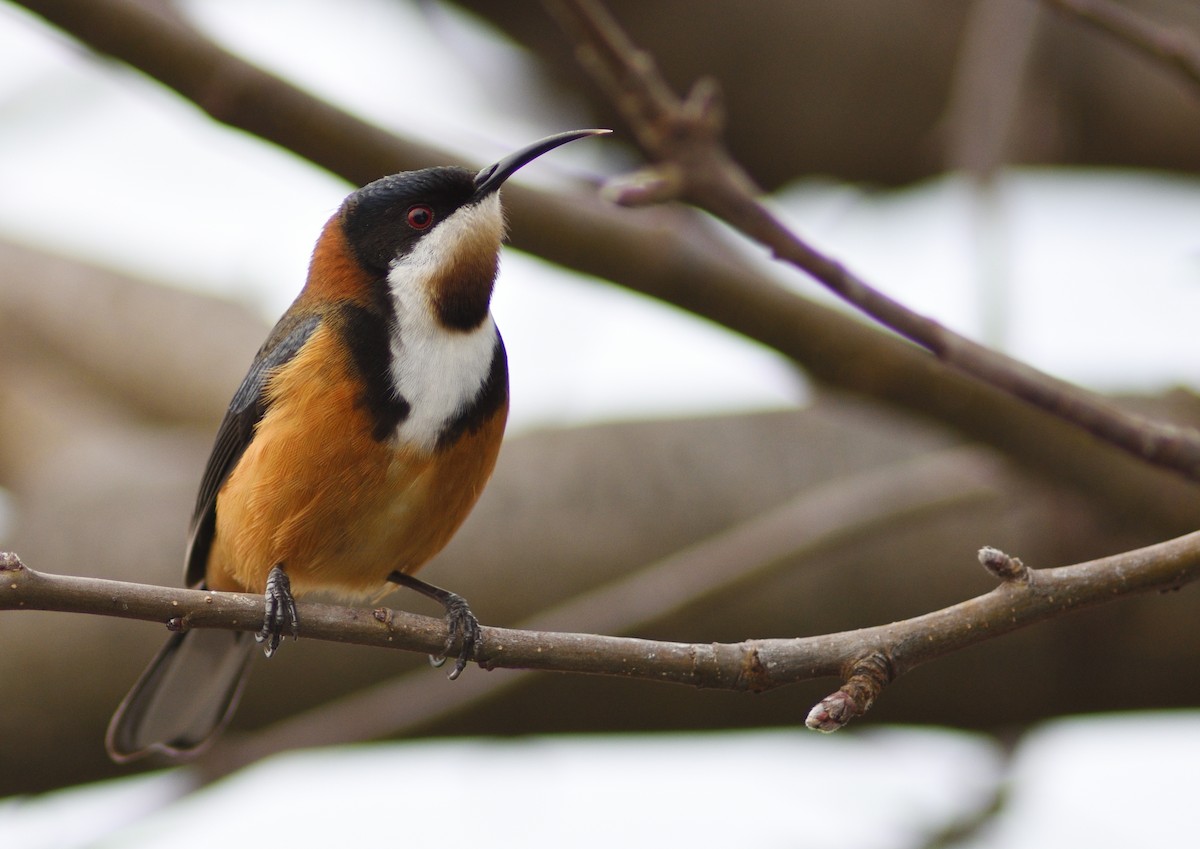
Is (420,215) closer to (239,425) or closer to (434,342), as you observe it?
(434,342)

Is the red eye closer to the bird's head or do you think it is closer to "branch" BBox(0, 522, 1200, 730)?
the bird's head

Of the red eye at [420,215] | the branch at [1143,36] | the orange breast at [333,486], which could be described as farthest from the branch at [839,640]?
the red eye at [420,215]

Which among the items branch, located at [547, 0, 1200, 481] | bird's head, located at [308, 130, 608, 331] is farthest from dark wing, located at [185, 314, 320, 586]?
branch, located at [547, 0, 1200, 481]

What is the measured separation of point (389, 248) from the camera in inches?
172

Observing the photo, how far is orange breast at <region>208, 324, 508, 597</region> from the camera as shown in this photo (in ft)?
13.0

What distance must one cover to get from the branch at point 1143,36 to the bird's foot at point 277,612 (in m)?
2.61

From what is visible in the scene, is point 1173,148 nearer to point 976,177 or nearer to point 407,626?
point 976,177

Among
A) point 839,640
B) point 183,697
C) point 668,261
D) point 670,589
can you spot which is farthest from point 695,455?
point 839,640

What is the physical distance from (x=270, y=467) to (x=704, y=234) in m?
2.01

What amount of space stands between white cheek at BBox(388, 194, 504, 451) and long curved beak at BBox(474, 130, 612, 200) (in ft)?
0.15

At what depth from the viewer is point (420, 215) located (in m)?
4.40

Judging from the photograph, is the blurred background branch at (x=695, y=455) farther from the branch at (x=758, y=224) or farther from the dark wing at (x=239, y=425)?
the branch at (x=758, y=224)

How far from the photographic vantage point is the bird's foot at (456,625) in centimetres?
329

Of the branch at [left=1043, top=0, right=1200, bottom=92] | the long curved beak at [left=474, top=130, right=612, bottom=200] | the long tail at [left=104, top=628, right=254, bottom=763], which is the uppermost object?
the branch at [left=1043, top=0, right=1200, bottom=92]
